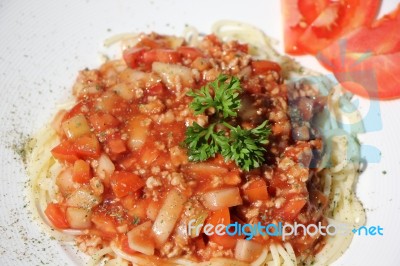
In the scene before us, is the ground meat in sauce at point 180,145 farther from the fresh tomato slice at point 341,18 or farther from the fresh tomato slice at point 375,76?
the fresh tomato slice at point 341,18

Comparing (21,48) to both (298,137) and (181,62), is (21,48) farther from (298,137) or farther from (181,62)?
(298,137)

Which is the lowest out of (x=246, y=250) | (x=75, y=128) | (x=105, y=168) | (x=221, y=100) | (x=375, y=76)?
(x=246, y=250)

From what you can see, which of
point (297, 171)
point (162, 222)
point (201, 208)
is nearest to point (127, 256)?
point (162, 222)

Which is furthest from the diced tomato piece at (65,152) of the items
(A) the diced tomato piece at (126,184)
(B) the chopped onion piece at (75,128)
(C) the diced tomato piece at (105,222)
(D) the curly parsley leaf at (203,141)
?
(D) the curly parsley leaf at (203,141)

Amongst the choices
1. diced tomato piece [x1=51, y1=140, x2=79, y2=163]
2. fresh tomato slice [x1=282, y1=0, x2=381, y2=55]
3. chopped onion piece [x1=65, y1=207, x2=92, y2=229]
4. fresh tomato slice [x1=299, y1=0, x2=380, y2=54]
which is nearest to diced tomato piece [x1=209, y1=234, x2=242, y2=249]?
chopped onion piece [x1=65, y1=207, x2=92, y2=229]

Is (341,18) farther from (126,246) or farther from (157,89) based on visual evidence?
(126,246)

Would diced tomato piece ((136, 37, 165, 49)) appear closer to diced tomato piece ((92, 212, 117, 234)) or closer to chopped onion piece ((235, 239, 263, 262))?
diced tomato piece ((92, 212, 117, 234))

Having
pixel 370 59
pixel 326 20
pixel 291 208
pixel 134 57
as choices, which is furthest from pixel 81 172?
pixel 370 59
